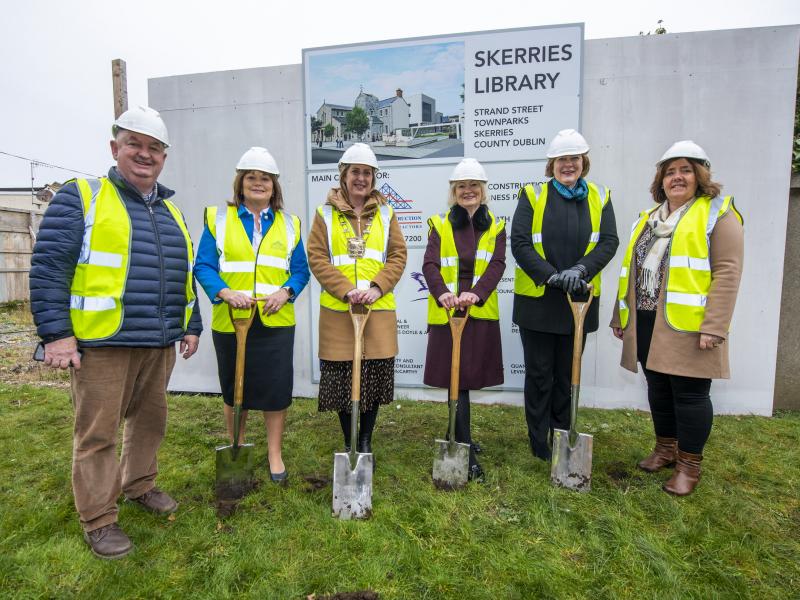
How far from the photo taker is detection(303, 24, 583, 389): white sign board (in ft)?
14.0

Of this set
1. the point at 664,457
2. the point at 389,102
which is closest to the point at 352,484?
the point at 664,457

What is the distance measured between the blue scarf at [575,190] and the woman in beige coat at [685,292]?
44 cm

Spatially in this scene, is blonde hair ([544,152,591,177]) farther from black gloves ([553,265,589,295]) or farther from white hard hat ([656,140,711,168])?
black gloves ([553,265,589,295])

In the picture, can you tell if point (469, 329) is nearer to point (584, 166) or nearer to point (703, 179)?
point (584, 166)

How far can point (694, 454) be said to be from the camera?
2809mm

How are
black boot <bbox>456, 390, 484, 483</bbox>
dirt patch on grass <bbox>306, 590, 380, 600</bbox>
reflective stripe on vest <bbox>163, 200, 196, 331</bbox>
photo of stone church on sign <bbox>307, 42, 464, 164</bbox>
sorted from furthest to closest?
photo of stone church on sign <bbox>307, 42, 464, 164</bbox>, black boot <bbox>456, 390, 484, 483</bbox>, reflective stripe on vest <bbox>163, 200, 196, 331</bbox>, dirt patch on grass <bbox>306, 590, 380, 600</bbox>

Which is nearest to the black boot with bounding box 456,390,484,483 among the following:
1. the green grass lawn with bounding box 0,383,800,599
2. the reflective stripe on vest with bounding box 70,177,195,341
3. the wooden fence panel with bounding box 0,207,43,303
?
the green grass lawn with bounding box 0,383,800,599

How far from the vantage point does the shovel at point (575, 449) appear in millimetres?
2797

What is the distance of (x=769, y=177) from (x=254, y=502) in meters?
4.88

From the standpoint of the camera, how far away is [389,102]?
15.1 ft

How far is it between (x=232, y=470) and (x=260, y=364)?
0.63 metres

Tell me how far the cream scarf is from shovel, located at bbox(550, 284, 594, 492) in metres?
0.35

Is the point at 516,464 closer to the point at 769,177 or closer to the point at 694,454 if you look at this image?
the point at 694,454

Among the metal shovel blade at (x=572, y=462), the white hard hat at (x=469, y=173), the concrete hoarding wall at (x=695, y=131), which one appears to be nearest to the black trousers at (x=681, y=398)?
the metal shovel blade at (x=572, y=462)
